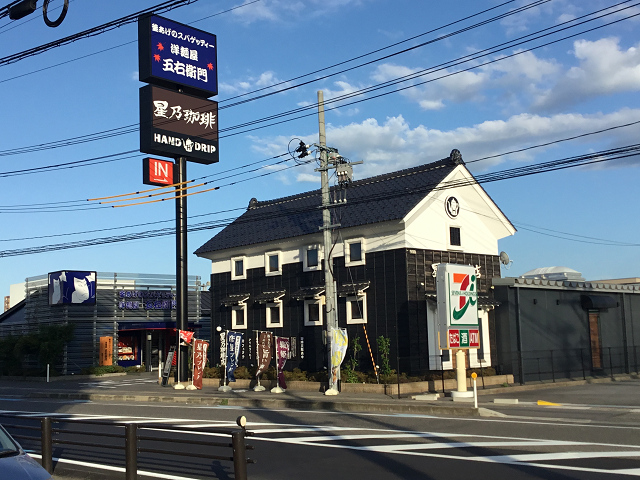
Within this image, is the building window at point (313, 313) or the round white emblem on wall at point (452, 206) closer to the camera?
the round white emblem on wall at point (452, 206)

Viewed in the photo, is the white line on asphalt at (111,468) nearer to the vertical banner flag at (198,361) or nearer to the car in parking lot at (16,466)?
the car in parking lot at (16,466)

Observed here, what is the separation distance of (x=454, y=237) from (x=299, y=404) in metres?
11.9

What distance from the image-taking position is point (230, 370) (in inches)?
1200

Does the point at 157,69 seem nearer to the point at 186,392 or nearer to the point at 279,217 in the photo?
the point at 279,217

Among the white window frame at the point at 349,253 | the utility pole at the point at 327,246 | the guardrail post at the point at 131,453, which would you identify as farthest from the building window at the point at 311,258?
the guardrail post at the point at 131,453

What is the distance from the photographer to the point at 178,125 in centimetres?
3406

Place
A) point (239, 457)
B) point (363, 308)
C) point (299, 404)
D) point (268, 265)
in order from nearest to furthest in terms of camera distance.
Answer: point (239, 457)
point (299, 404)
point (363, 308)
point (268, 265)

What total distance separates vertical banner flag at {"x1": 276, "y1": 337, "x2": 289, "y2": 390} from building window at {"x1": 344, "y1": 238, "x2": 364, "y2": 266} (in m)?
4.66

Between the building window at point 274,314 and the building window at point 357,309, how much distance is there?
4.52 meters

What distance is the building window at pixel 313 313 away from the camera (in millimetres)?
31688

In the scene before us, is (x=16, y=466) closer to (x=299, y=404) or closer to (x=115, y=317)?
(x=299, y=404)

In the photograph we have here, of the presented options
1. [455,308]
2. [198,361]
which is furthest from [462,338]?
[198,361]

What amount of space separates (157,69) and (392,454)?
25.5 metres

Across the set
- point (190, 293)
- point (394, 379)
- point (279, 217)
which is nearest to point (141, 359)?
point (190, 293)
